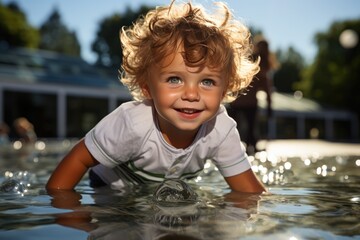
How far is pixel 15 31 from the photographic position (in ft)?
151

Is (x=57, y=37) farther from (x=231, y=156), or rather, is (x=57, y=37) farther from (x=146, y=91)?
(x=231, y=156)

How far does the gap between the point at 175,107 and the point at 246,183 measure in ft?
2.42

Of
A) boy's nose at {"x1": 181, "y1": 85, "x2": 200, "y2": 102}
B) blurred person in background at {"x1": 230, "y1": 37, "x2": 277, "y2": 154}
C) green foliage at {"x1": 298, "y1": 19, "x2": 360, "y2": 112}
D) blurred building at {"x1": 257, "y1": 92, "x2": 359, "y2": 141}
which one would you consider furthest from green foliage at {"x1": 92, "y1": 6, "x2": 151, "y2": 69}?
boy's nose at {"x1": 181, "y1": 85, "x2": 200, "y2": 102}

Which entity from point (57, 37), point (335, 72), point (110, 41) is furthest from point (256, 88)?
point (57, 37)

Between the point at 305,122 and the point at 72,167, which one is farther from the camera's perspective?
the point at 305,122

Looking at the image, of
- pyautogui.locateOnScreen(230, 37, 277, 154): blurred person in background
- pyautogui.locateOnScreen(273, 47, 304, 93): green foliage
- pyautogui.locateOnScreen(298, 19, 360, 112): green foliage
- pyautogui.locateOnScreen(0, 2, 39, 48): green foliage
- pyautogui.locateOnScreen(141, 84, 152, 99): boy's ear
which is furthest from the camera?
pyautogui.locateOnScreen(273, 47, 304, 93): green foliage

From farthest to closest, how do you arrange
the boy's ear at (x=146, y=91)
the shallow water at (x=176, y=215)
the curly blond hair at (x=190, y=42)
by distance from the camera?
the boy's ear at (x=146, y=91) < the curly blond hair at (x=190, y=42) < the shallow water at (x=176, y=215)

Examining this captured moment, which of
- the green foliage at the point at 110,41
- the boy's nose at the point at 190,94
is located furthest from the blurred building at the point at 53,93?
the green foliage at the point at 110,41

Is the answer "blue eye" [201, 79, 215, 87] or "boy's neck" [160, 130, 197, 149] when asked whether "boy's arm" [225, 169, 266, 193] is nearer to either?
"boy's neck" [160, 130, 197, 149]

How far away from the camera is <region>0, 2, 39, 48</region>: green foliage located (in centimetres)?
4531

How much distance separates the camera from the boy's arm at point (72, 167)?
2598 millimetres

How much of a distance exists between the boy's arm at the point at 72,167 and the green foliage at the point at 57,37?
189ft

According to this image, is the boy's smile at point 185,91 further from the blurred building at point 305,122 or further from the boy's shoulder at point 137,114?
the blurred building at point 305,122

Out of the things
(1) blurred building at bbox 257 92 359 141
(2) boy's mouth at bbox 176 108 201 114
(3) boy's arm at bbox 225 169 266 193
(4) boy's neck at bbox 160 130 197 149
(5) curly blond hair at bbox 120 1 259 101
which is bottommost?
(3) boy's arm at bbox 225 169 266 193
